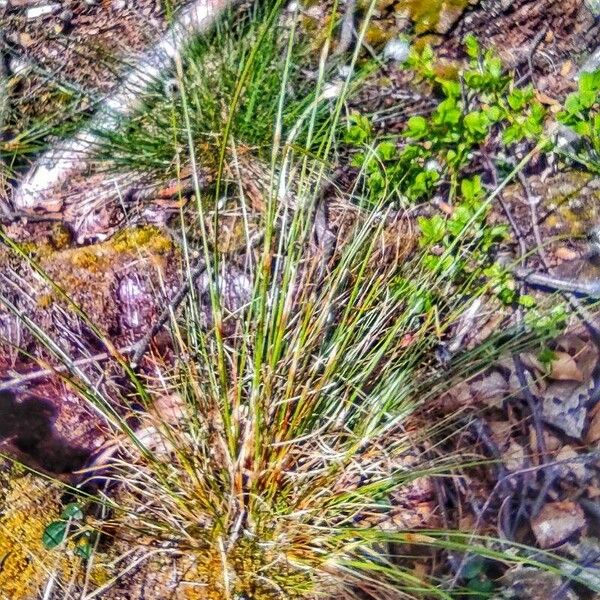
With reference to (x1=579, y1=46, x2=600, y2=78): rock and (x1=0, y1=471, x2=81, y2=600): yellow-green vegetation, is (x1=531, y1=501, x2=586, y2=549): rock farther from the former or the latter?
(x1=579, y1=46, x2=600, y2=78): rock

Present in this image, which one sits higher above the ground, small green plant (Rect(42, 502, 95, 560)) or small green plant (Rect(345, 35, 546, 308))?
small green plant (Rect(345, 35, 546, 308))

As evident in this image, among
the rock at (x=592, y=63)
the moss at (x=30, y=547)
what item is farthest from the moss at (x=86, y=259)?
the rock at (x=592, y=63)

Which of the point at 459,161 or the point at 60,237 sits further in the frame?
the point at 60,237

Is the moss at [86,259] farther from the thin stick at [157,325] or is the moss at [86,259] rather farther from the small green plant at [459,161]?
the small green plant at [459,161]

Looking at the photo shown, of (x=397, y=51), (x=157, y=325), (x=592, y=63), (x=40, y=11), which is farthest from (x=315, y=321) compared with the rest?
(x=40, y=11)

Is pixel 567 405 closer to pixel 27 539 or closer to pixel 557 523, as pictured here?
pixel 557 523

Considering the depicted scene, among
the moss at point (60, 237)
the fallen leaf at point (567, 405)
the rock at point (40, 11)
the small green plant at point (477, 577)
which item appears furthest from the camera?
the rock at point (40, 11)

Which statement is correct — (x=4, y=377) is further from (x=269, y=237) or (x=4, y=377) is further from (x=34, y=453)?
(x=269, y=237)

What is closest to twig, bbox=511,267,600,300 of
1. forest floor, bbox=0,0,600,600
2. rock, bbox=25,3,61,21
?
forest floor, bbox=0,0,600,600

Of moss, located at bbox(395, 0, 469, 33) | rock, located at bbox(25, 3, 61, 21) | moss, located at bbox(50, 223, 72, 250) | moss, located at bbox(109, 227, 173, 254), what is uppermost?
rock, located at bbox(25, 3, 61, 21)
